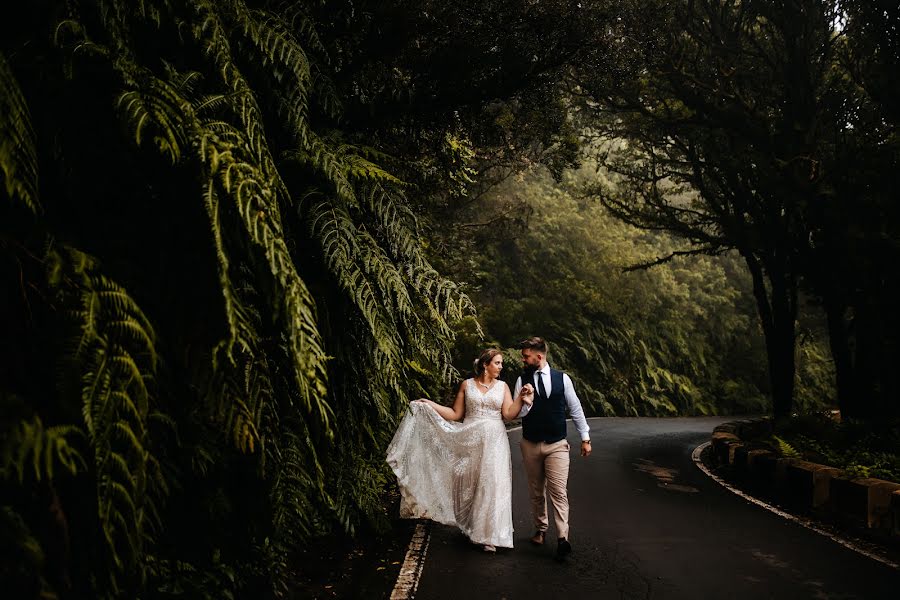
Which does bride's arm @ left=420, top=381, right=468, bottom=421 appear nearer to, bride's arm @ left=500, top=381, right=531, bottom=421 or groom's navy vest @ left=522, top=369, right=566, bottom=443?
bride's arm @ left=500, top=381, right=531, bottom=421

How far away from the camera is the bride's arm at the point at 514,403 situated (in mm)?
6792

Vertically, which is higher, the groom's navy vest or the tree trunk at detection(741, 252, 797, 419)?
the tree trunk at detection(741, 252, 797, 419)

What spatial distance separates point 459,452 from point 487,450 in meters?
0.41

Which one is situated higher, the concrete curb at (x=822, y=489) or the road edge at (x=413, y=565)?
the concrete curb at (x=822, y=489)

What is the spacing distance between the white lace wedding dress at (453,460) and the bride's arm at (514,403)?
0.22 feet

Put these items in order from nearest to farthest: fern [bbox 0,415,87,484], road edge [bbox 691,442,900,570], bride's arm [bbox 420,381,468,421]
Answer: fern [bbox 0,415,87,484]
road edge [bbox 691,442,900,570]
bride's arm [bbox 420,381,468,421]

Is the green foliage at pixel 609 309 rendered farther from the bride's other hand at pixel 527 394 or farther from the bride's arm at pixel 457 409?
the bride's other hand at pixel 527 394

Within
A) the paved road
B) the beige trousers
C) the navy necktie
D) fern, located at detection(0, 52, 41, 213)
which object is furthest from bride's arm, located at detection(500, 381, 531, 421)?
fern, located at detection(0, 52, 41, 213)

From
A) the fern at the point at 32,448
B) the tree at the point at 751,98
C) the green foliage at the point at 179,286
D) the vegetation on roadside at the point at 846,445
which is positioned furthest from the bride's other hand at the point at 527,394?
the tree at the point at 751,98

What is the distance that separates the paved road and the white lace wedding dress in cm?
36

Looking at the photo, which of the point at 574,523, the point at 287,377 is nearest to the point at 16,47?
the point at 287,377

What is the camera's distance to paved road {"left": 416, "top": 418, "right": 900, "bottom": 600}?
5.54 meters

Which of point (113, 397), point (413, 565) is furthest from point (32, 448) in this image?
point (413, 565)

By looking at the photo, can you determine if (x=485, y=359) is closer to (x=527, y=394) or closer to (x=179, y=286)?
(x=527, y=394)
